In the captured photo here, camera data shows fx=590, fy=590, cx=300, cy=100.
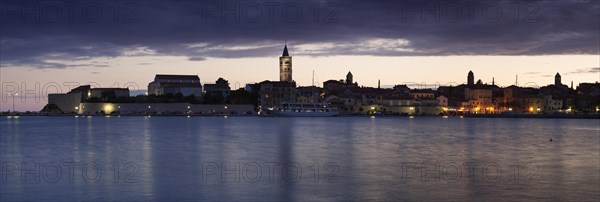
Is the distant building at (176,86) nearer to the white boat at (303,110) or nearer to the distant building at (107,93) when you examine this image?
the distant building at (107,93)

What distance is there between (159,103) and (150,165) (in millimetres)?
69263

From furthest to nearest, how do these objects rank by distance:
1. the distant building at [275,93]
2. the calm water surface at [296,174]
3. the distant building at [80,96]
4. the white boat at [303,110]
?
the distant building at [275,93], the distant building at [80,96], the white boat at [303,110], the calm water surface at [296,174]

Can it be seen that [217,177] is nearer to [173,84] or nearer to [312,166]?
[312,166]

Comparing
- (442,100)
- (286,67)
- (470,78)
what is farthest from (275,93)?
(470,78)

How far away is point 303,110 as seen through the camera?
82312mm

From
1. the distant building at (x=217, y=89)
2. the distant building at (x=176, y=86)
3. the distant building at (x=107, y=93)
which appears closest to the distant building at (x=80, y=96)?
the distant building at (x=107, y=93)

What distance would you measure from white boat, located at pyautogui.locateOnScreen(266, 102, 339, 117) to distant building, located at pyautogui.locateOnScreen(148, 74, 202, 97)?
1170 cm

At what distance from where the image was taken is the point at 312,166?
51.2 ft

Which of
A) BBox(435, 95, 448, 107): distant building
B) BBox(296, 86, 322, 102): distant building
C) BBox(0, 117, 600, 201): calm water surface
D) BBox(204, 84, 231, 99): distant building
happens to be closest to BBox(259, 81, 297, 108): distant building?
BBox(296, 86, 322, 102): distant building

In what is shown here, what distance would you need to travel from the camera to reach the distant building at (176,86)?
3376 inches

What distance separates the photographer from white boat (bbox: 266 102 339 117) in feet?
267

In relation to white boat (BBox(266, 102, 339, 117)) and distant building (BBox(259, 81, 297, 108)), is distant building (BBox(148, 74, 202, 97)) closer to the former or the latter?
A: distant building (BBox(259, 81, 297, 108))

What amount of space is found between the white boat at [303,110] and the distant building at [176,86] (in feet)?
38.4

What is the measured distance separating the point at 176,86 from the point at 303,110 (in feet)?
62.8
